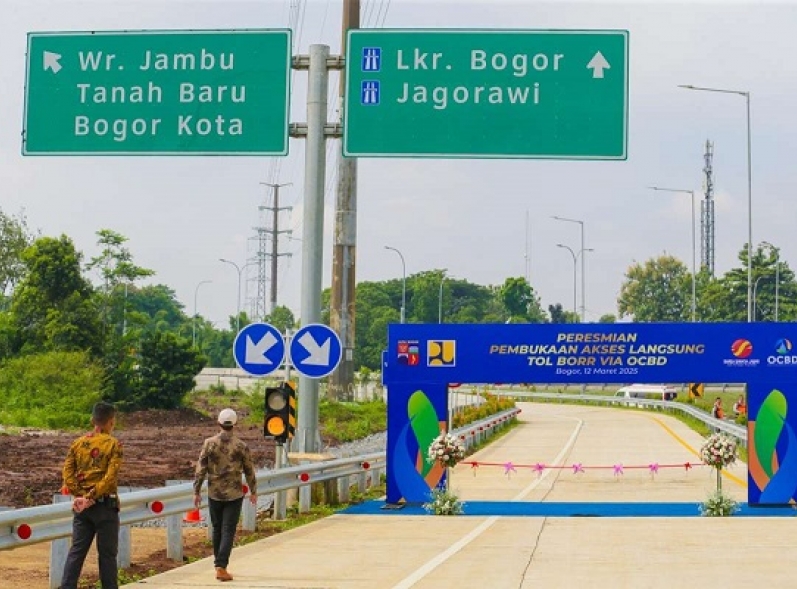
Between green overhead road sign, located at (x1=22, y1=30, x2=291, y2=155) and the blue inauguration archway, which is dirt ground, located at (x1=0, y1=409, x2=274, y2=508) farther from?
green overhead road sign, located at (x1=22, y1=30, x2=291, y2=155)

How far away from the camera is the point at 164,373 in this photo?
68.9 meters

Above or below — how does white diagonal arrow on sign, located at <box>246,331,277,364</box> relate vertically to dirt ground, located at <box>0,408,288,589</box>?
above

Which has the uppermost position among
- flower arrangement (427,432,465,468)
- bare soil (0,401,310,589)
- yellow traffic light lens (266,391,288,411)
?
yellow traffic light lens (266,391,288,411)

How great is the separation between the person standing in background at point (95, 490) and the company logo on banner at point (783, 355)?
15.4 m

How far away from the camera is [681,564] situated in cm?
1534

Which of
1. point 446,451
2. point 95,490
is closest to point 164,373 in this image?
point 446,451

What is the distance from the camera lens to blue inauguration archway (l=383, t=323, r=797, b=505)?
2417 cm

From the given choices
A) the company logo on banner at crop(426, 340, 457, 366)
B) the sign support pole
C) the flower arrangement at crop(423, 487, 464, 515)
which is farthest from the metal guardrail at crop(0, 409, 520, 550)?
the company logo on banner at crop(426, 340, 457, 366)

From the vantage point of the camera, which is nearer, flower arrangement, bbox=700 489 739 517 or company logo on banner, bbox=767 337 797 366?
flower arrangement, bbox=700 489 739 517

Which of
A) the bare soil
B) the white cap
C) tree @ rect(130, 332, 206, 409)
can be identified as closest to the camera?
the white cap

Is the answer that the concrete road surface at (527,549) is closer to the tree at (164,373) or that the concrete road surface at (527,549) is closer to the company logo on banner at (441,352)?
the company logo on banner at (441,352)

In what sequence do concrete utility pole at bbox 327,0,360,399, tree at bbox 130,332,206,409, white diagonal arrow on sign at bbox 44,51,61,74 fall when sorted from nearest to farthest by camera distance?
white diagonal arrow on sign at bbox 44,51,61,74 → concrete utility pole at bbox 327,0,360,399 → tree at bbox 130,332,206,409

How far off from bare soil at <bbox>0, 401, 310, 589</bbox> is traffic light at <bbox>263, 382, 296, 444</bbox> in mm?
1370

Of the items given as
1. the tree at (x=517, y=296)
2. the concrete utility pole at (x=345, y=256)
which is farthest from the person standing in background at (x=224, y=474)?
the tree at (x=517, y=296)
